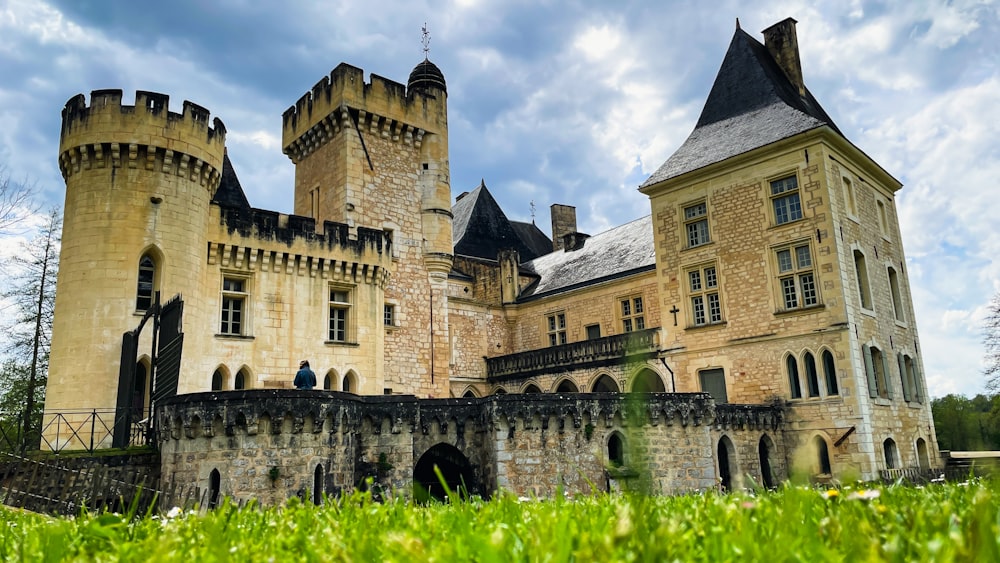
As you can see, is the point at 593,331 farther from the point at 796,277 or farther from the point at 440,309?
the point at 796,277

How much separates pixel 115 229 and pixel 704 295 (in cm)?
1949

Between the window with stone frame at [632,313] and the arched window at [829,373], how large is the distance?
865 cm

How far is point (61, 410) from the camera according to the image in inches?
684

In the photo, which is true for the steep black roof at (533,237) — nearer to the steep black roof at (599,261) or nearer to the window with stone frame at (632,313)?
the steep black roof at (599,261)

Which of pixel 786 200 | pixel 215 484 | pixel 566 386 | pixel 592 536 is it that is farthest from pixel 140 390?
pixel 786 200

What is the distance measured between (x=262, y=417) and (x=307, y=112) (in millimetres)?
18184

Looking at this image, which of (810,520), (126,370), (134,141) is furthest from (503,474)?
(810,520)

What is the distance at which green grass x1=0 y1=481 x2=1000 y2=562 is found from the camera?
153cm

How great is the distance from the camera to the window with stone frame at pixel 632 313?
3020 centimetres

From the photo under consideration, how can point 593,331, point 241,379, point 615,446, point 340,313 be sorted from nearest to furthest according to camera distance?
point 615,446, point 241,379, point 340,313, point 593,331

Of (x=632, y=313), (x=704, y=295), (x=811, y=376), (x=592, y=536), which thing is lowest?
(x=592, y=536)

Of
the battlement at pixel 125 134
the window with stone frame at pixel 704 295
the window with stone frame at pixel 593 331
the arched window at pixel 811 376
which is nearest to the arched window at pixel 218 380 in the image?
the battlement at pixel 125 134

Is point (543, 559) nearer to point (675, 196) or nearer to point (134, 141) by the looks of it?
point (134, 141)

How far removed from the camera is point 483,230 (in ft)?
132
